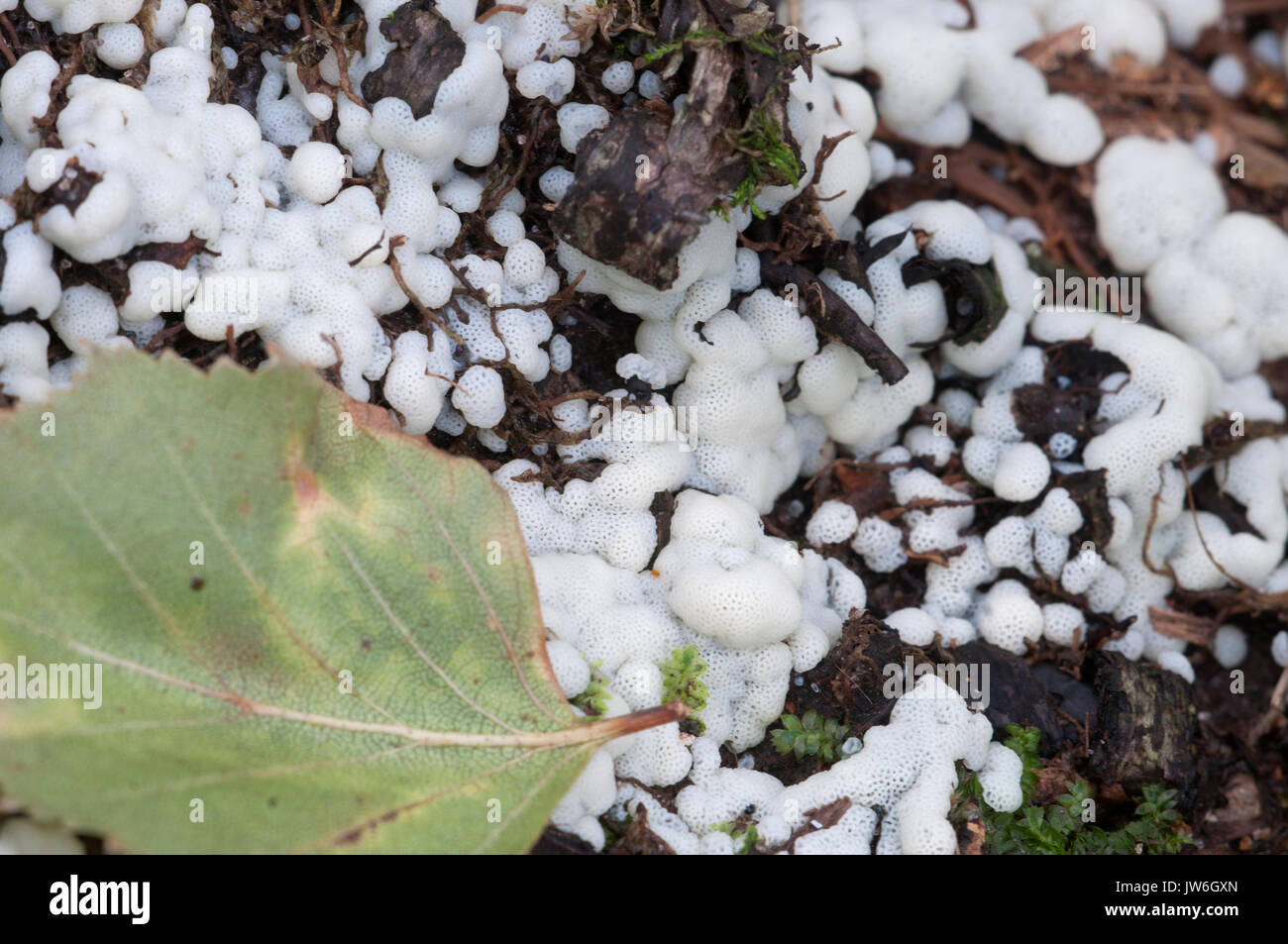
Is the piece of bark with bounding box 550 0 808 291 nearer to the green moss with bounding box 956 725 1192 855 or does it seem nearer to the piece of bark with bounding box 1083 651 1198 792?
the green moss with bounding box 956 725 1192 855

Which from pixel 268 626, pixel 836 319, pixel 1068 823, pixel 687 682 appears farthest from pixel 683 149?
pixel 1068 823

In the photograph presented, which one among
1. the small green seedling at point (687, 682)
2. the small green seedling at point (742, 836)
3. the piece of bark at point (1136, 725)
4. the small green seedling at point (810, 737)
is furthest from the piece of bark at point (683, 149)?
the piece of bark at point (1136, 725)

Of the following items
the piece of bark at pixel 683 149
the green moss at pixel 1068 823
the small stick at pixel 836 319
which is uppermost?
the piece of bark at pixel 683 149

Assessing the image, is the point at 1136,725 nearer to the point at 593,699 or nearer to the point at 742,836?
the point at 742,836

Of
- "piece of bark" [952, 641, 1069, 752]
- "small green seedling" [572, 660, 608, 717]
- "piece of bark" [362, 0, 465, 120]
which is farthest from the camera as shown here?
"piece of bark" [952, 641, 1069, 752]

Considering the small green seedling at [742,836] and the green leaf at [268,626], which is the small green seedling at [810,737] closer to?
the small green seedling at [742,836]

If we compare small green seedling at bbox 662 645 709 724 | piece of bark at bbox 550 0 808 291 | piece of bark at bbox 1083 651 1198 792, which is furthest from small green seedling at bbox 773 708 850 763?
piece of bark at bbox 550 0 808 291

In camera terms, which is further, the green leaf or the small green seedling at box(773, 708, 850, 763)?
the small green seedling at box(773, 708, 850, 763)
